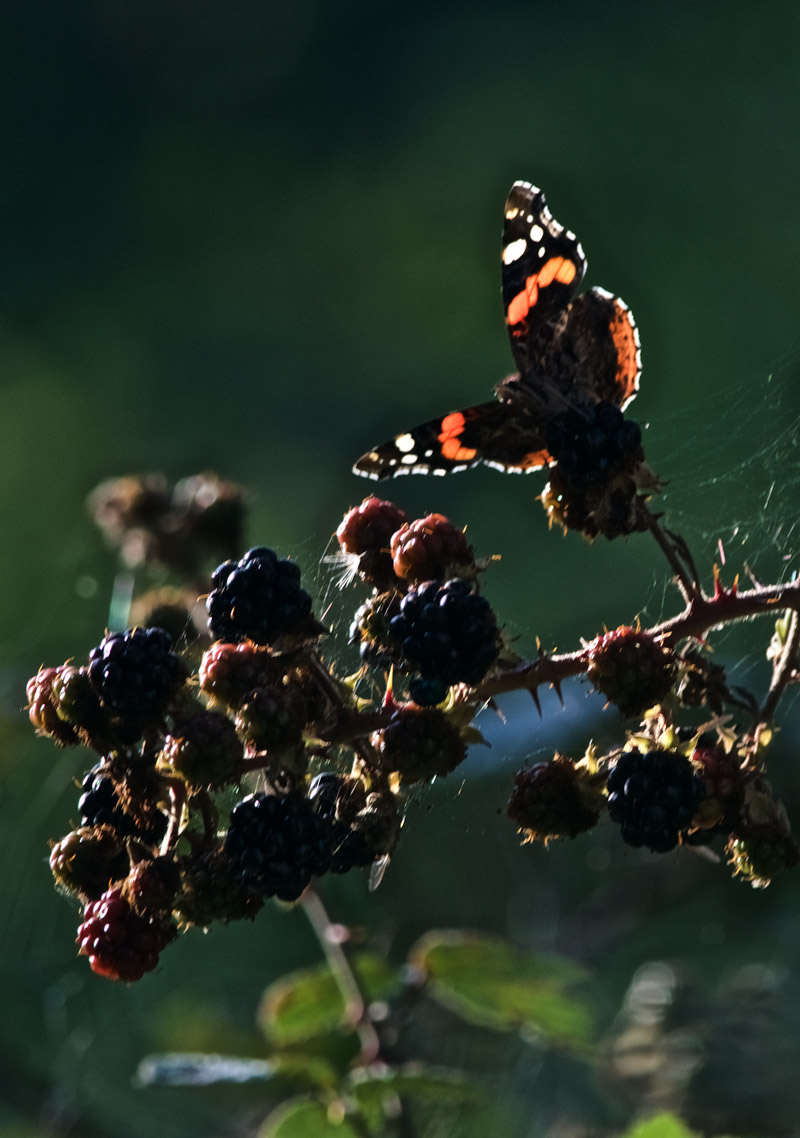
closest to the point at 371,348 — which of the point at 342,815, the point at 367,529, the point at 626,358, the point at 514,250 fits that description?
the point at 514,250

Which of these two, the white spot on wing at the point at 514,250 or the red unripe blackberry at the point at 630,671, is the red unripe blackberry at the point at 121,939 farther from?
the white spot on wing at the point at 514,250

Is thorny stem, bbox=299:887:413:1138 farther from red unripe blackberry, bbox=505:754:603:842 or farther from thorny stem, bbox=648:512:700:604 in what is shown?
thorny stem, bbox=648:512:700:604

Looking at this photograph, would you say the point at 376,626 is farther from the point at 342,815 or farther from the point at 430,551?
the point at 342,815

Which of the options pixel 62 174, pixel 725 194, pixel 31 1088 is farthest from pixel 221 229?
pixel 31 1088

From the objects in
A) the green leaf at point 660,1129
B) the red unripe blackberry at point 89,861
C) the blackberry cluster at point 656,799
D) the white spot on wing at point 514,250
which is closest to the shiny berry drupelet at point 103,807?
the red unripe blackberry at point 89,861

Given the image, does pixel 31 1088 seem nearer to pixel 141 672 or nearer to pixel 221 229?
pixel 141 672
